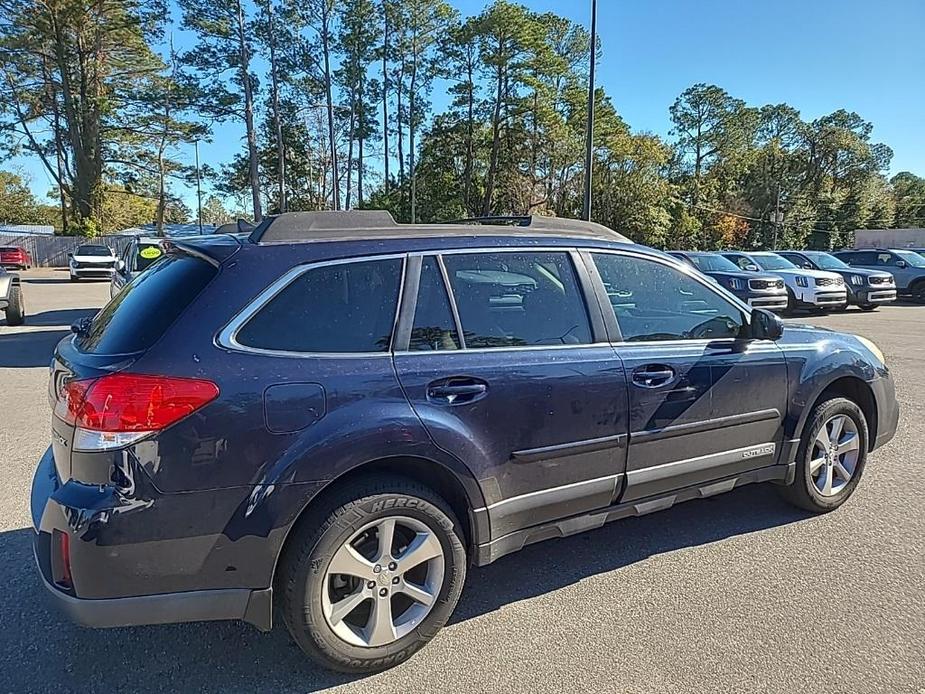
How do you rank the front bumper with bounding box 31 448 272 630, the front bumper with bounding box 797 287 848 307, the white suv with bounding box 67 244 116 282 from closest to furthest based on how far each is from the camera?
the front bumper with bounding box 31 448 272 630
the front bumper with bounding box 797 287 848 307
the white suv with bounding box 67 244 116 282

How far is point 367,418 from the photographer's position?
95.2 inches

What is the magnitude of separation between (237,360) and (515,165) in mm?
40866

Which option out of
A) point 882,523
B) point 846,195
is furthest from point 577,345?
point 846,195

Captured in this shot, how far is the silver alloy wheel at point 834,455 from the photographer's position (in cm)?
395

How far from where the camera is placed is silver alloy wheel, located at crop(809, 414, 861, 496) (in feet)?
13.0

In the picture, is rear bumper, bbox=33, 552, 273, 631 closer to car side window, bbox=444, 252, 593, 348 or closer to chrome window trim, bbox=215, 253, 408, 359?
chrome window trim, bbox=215, 253, 408, 359

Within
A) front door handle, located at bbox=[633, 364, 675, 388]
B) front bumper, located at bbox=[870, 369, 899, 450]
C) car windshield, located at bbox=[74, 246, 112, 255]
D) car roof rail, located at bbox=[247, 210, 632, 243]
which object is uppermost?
car windshield, located at bbox=[74, 246, 112, 255]

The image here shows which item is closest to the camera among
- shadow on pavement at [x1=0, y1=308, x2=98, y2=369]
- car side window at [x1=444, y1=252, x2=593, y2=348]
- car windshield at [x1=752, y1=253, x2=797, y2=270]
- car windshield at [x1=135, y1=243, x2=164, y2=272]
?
car side window at [x1=444, y1=252, x2=593, y2=348]

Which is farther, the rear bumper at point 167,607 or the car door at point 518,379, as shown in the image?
the car door at point 518,379

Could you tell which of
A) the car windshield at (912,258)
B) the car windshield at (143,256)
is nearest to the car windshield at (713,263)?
the car windshield at (912,258)

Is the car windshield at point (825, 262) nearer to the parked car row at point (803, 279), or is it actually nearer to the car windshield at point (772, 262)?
the parked car row at point (803, 279)

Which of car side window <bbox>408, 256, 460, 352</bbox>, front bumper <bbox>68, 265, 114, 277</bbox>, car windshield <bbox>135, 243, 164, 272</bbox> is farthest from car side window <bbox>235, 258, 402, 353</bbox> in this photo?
front bumper <bbox>68, 265, 114, 277</bbox>

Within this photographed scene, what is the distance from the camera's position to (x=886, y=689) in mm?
2434

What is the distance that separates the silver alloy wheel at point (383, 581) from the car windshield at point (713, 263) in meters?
14.8
